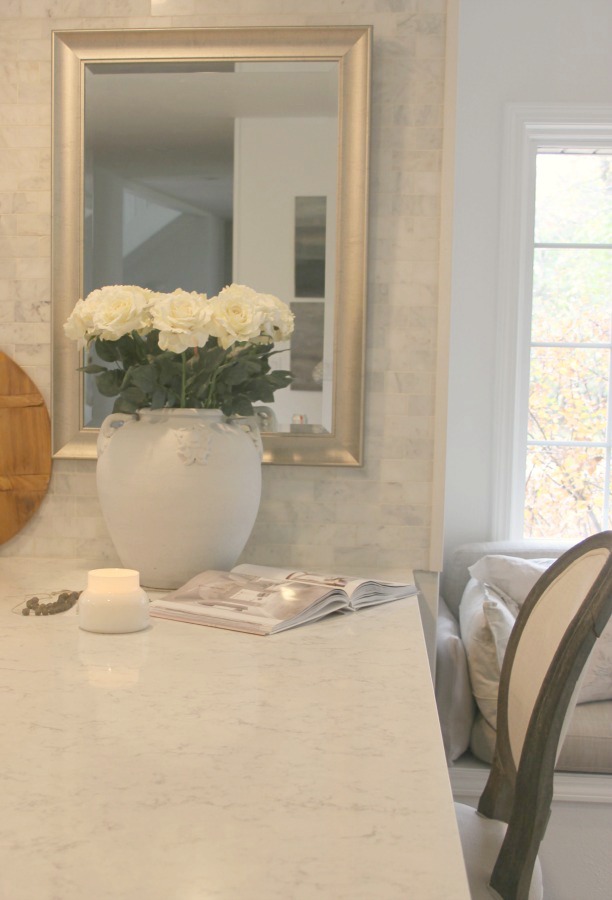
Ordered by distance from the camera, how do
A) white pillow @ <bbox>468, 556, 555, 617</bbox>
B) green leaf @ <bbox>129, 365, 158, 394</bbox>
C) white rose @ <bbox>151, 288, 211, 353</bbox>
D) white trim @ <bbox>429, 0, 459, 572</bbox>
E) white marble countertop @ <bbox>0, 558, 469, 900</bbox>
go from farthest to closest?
white pillow @ <bbox>468, 556, 555, 617</bbox>, white trim @ <bbox>429, 0, 459, 572</bbox>, green leaf @ <bbox>129, 365, 158, 394</bbox>, white rose @ <bbox>151, 288, 211, 353</bbox>, white marble countertop @ <bbox>0, 558, 469, 900</bbox>

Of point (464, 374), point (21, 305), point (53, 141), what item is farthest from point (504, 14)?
point (21, 305)

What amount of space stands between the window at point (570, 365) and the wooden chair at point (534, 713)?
6.12 feet

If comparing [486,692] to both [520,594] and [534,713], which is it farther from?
[534,713]

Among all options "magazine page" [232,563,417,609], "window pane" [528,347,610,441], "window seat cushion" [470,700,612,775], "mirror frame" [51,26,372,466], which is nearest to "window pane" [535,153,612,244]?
"window pane" [528,347,610,441]

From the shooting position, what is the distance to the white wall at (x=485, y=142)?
118 inches

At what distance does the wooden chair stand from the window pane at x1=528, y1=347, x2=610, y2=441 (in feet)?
A: 6.17

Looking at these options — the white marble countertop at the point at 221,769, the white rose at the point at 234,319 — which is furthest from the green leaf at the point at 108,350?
the white marble countertop at the point at 221,769

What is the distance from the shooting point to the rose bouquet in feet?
4.81

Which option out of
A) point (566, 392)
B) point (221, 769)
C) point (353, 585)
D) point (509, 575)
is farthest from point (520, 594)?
point (221, 769)

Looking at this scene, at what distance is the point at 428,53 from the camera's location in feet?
5.92

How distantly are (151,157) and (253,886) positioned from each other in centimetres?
153

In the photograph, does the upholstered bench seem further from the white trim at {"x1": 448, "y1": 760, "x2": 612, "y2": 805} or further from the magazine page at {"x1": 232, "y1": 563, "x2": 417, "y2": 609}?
the magazine page at {"x1": 232, "y1": 563, "x2": 417, "y2": 609}

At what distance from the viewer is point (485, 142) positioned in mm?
3041

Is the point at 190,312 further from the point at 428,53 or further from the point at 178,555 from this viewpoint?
the point at 428,53
